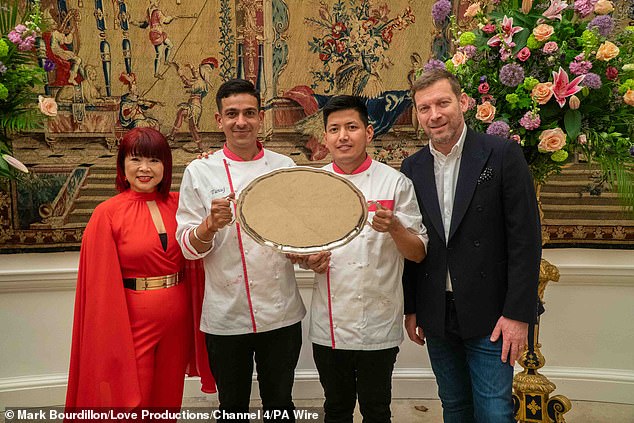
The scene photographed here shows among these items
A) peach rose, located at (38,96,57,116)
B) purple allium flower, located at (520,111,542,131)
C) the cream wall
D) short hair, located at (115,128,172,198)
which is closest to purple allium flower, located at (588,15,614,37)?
purple allium flower, located at (520,111,542,131)

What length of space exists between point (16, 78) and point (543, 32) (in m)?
2.54

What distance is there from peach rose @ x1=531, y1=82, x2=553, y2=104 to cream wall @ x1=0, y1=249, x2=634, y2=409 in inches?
60.2

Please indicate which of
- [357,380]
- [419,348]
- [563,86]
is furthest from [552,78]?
[419,348]

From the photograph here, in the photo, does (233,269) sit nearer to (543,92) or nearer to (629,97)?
(543,92)

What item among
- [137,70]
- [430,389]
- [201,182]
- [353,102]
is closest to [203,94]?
[137,70]

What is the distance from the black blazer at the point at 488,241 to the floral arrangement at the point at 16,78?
6.57 ft

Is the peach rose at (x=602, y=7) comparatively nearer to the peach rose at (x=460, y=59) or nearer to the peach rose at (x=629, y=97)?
the peach rose at (x=629, y=97)

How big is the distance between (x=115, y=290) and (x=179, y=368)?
1.63 ft

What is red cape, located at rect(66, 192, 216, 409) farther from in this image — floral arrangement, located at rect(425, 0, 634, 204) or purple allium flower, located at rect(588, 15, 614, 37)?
purple allium flower, located at rect(588, 15, 614, 37)

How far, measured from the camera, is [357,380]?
2211mm

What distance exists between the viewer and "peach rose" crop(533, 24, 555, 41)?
2.24 meters

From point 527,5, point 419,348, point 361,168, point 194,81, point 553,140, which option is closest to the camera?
point 361,168

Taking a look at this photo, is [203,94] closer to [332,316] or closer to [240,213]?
[240,213]

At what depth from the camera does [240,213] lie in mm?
1933
